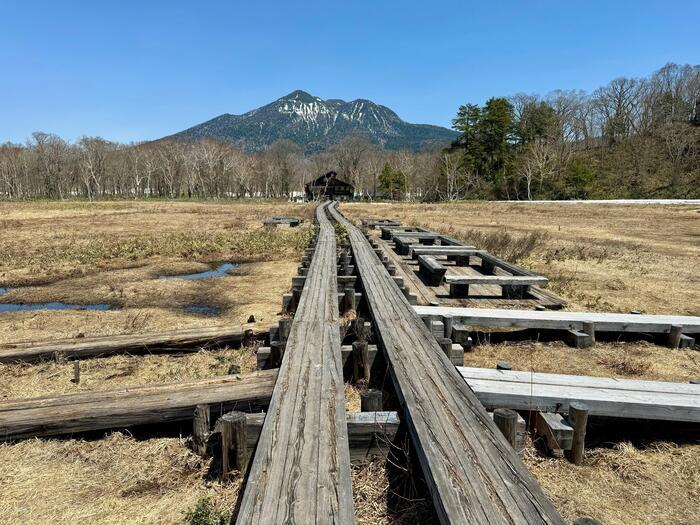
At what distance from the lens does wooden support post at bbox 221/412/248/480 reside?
11.2 ft

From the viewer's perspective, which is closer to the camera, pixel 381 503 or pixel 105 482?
pixel 381 503

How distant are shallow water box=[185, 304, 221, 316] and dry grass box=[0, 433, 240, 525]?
16.5 ft

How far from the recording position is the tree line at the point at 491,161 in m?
64.4

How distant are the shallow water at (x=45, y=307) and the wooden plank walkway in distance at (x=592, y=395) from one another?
851cm

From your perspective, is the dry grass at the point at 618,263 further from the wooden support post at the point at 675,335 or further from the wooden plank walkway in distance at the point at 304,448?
the wooden plank walkway in distance at the point at 304,448

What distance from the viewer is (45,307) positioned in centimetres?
966

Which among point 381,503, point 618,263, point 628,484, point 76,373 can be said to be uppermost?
point 618,263

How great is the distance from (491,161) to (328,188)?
31731mm

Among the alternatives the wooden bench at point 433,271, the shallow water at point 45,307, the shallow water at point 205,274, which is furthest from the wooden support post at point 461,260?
the shallow water at point 45,307

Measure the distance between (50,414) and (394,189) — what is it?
82725 millimetres

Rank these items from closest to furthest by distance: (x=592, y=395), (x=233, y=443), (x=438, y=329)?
(x=233, y=443)
(x=592, y=395)
(x=438, y=329)

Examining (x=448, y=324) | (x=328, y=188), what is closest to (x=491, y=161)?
(x=328, y=188)

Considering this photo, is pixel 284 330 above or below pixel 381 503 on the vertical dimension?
above

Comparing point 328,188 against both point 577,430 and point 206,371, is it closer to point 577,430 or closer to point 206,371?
point 206,371
